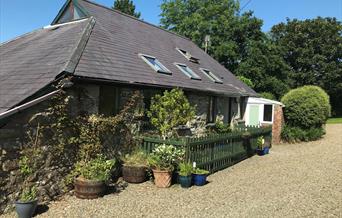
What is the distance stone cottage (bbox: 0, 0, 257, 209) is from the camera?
807 cm

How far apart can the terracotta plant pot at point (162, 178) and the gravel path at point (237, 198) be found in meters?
0.19

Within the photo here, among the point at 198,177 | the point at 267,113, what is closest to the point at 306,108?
the point at 267,113

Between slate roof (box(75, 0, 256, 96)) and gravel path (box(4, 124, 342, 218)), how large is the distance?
3.35 m

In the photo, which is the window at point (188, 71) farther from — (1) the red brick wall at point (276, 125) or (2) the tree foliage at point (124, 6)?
(2) the tree foliage at point (124, 6)

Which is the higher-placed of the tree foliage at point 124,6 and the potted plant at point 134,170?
the tree foliage at point 124,6

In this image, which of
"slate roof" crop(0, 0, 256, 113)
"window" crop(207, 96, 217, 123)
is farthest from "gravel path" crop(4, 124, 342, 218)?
"window" crop(207, 96, 217, 123)

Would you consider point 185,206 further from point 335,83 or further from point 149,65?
point 335,83

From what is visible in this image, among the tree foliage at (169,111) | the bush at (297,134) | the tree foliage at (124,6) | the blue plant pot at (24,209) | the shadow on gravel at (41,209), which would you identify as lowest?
the shadow on gravel at (41,209)

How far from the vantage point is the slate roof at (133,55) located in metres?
10.7

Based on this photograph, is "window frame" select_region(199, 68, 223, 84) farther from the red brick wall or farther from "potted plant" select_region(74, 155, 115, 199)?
"potted plant" select_region(74, 155, 115, 199)

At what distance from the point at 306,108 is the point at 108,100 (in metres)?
15.2

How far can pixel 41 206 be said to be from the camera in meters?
7.84

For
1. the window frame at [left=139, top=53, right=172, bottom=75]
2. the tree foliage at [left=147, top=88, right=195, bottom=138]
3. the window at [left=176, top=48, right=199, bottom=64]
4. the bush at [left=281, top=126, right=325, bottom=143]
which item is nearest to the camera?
the tree foliage at [left=147, top=88, right=195, bottom=138]

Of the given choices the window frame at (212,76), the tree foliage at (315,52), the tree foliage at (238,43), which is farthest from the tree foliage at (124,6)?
the window frame at (212,76)
